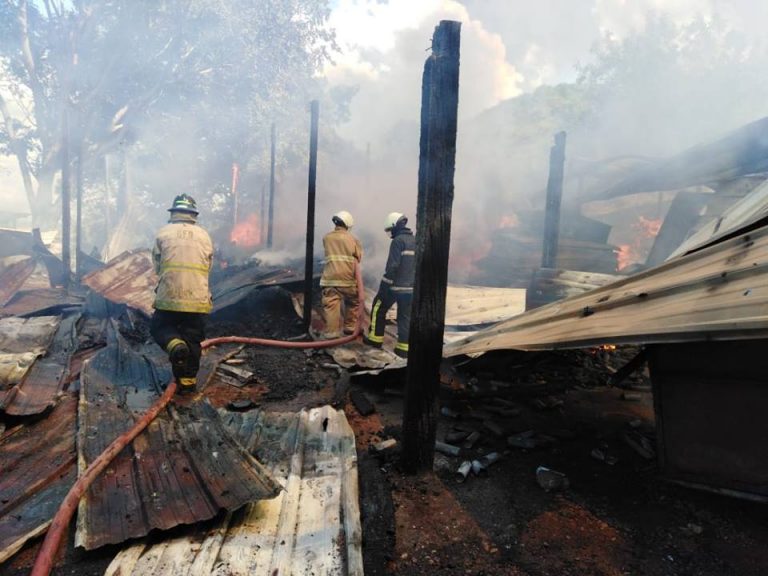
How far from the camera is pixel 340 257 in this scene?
22.1ft

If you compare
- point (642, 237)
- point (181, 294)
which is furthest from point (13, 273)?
point (642, 237)

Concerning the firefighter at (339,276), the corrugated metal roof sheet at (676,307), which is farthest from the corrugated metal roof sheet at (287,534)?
the firefighter at (339,276)

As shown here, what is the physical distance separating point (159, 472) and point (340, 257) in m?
4.19

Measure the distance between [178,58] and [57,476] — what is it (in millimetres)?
17964

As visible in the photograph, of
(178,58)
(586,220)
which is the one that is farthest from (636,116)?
(178,58)

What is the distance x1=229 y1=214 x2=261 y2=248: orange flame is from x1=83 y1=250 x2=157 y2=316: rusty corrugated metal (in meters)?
12.2

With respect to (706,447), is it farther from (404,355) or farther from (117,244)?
(117,244)

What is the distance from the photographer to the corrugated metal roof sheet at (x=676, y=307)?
2242 millimetres

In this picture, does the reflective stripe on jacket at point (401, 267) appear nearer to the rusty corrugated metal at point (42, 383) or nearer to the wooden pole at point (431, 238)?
the wooden pole at point (431, 238)

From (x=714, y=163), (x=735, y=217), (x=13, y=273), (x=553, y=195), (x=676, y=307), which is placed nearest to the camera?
(x=676, y=307)

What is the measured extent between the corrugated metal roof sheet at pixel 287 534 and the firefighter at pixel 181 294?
1263 millimetres

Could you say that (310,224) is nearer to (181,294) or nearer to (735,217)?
(181,294)

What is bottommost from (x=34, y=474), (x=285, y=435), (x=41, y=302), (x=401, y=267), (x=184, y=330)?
(x=34, y=474)

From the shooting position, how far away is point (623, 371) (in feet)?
12.3
